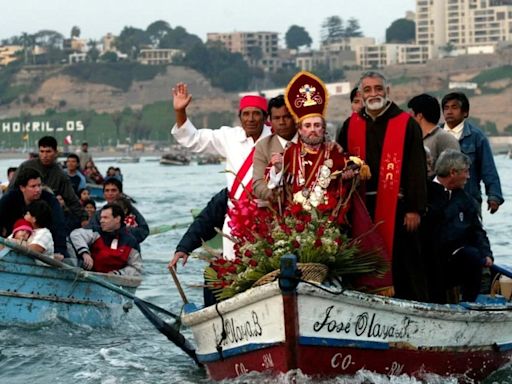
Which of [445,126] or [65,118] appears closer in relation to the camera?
[445,126]

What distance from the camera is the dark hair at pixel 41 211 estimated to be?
40.4 ft

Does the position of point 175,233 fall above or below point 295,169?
below

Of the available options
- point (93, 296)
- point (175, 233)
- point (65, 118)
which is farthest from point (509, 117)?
point (93, 296)

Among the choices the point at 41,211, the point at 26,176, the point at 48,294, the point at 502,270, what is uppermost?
the point at 26,176

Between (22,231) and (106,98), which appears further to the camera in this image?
(106,98)

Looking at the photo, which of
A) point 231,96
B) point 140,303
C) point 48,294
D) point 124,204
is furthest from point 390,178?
point 231,96

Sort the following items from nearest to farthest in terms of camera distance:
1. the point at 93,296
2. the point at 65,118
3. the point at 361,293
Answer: the point at 361,293 → the point at 93,296 → the point at 65,118

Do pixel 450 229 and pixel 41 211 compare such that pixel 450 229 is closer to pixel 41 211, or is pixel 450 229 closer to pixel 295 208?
pixel 295 208

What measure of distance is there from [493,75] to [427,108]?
174273 mm

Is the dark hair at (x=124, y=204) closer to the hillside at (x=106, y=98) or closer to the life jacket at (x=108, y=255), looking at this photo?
the life jacket at (x=108, y=255)

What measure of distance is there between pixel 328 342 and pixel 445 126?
3590 mm

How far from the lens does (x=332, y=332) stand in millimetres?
8555

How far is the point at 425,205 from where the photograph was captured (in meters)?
9.11

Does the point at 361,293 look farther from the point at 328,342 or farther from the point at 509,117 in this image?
the point at 509,117
